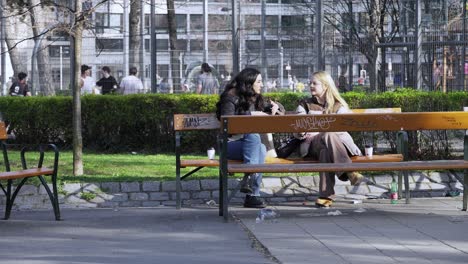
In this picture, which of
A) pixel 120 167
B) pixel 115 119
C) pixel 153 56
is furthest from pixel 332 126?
pixel 153 56

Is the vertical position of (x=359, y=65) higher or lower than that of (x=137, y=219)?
higher

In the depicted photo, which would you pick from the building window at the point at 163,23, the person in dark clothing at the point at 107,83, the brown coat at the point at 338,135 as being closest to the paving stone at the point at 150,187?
the brown coat at the point at 338,135

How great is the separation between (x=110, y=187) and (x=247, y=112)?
1.84m

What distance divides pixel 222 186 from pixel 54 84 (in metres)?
11.2

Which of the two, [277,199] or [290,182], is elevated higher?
[290,182]

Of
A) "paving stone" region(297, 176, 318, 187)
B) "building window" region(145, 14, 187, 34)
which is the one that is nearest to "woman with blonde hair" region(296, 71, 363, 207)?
"paving stone" region(297, 176, 318, 187)

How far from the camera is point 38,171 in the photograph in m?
9.47

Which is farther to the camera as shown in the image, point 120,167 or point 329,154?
point 120,167

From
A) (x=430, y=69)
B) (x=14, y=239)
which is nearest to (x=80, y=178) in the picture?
(x=14, y=239)

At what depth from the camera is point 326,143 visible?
404 inches

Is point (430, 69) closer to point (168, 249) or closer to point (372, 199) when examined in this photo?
point (372, 199)

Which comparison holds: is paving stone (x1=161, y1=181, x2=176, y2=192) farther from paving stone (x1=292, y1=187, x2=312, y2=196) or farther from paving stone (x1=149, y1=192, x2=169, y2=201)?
paving stone (x1=292, y1=187, x2=312, y2=196)

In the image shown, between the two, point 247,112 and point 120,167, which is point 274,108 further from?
point 120,167

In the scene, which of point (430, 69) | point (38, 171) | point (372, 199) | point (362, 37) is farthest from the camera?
point (362, 37)
